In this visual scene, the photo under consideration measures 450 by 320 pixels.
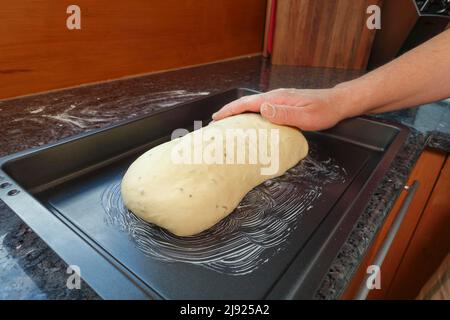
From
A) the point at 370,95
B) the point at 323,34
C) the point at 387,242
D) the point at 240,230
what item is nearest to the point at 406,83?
the point at 370,95

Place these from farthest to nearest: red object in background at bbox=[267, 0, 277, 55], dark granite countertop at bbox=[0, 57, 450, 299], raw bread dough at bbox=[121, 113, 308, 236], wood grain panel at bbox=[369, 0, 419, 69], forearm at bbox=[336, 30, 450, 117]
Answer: red object in background at bbox=[267, 0, 277, 55] < wood grain panel at bbox=[369, 0, 419, 69] < forearm at bbox=[336, 30, 450, 117] < raw bread dough at bbox=[121, 113, 308, 236] < dark granite countertop at bbox=[0, 57, 450, 299]

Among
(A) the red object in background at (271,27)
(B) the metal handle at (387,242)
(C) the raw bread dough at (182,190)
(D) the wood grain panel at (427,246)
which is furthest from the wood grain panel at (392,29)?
(C) the raw bread dough at (182,190)

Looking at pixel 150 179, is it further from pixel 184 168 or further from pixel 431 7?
pixel 431 7

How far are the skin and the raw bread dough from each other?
0.65 feet

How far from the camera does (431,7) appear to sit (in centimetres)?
116

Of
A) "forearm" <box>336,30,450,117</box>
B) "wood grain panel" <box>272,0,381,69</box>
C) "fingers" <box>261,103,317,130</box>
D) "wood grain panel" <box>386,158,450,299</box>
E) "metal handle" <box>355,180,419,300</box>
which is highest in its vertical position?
"wood grain panel" <box>272,0,381,69</box>

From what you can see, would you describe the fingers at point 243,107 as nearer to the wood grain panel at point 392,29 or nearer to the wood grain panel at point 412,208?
the wood grain panel at point 412,208

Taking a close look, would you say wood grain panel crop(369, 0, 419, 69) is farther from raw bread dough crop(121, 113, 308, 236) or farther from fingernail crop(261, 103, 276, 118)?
raw bread dough crop(121, 113, 308, 236)

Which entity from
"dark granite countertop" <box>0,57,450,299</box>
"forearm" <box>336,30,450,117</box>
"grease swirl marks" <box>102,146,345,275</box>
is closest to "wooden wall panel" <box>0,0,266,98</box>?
"dark granite countertop" <box>0,57,450,299</box>

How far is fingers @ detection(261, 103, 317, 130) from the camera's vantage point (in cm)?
73

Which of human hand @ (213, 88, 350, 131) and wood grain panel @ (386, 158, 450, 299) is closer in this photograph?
human hand @ (213, 88, 350, 131)

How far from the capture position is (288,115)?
74cm

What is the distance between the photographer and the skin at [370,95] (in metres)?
0.73
